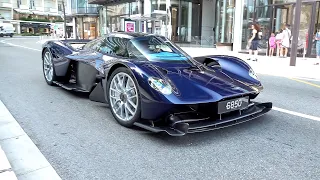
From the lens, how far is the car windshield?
4.36 m

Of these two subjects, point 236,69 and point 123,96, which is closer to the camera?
point 123,96

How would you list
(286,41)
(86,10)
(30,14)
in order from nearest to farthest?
(286,41) < (86,10) < (30,14)

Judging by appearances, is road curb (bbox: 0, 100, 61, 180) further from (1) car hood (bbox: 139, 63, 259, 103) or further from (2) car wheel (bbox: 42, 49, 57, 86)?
(2) car wheel (bbox: 42, 49, 57, 86)

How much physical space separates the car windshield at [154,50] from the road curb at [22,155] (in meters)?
1.85

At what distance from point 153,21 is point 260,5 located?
8733mm

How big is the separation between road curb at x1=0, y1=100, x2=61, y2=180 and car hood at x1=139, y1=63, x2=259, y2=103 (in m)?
1.46

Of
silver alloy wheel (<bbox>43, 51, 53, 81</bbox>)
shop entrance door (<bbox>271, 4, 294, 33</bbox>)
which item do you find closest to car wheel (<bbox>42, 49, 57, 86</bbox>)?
silver alloy wheel (<bbox>43, 51, 53, 81</bbox>)

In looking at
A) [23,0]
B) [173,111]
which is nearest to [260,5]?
[173,111]

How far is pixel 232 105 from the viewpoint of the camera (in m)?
3.50

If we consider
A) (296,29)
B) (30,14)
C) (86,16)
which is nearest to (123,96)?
(296,29)

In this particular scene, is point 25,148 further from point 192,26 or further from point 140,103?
point 192,26

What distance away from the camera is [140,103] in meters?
3.51

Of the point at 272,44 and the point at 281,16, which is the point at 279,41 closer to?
the point at 272,44

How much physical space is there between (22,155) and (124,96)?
1.39 m
